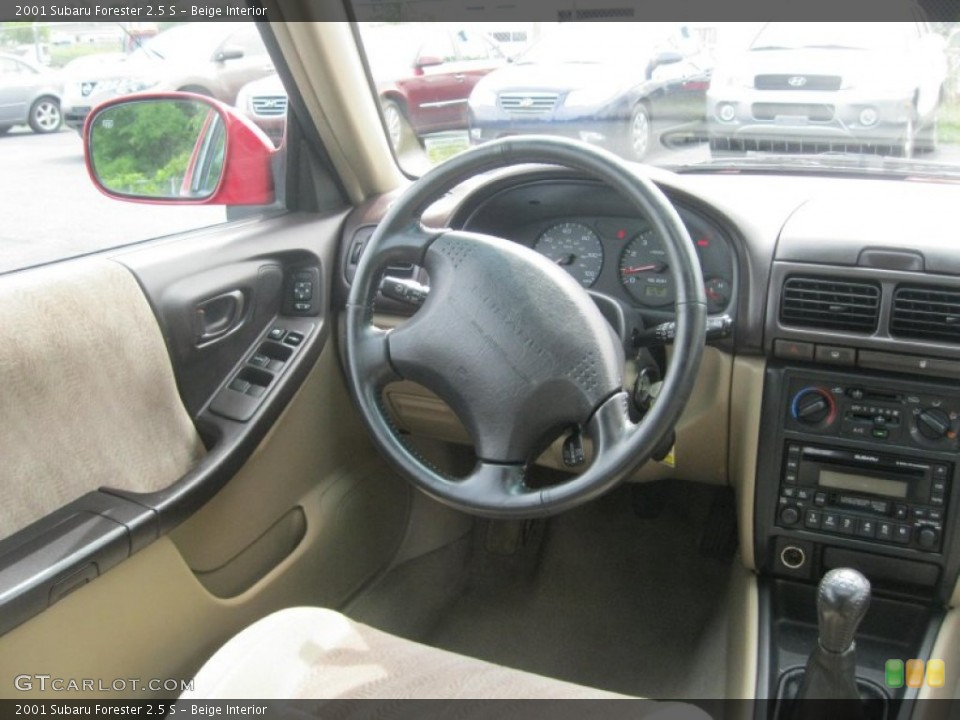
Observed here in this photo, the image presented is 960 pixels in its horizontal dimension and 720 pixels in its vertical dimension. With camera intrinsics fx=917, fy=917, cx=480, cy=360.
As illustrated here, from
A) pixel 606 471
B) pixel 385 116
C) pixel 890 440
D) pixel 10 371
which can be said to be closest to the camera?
pixel 606 471

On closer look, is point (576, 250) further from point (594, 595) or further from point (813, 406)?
point (594, 595)

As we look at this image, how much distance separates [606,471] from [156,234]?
1.26 metres

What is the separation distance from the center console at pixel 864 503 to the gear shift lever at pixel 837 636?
19cm

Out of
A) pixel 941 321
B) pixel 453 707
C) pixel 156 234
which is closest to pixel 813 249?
pixel 941 321

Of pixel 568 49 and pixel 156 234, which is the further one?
pixel 568 49

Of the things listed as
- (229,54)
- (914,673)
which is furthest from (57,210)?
(914,673)

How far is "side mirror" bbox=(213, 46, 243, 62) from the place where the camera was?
85.0 inches

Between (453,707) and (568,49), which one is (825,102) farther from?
(453,707)

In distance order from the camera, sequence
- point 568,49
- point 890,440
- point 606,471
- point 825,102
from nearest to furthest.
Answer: point 606,471 < point 890,440 < point 825,102 < point 568,49

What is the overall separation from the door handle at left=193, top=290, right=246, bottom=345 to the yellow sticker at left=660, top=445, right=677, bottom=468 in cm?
101

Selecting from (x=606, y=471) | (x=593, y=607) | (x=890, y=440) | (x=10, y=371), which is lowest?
(x=593, y=607)

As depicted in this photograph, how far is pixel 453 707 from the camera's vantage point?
141cm

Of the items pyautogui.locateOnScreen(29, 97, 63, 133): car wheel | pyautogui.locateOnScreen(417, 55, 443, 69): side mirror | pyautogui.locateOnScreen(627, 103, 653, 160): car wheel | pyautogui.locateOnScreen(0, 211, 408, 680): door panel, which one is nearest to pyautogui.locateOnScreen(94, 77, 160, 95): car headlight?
pyautogui.locateOnScreen(29, 97, 63, 133): car wheel

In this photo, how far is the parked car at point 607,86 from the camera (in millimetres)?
2166
